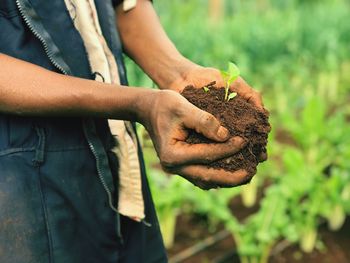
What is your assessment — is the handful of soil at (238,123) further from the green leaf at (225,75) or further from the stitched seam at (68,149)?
the stitched seam at (68,149)

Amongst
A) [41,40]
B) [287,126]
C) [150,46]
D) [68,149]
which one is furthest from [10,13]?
[287,126]

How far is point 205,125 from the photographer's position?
1181 millimetres

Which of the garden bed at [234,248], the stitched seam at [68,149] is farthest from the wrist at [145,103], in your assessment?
the garden bed at [234,248]

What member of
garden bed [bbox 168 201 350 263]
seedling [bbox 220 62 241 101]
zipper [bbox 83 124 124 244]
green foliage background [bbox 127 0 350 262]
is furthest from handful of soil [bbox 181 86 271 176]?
garden bed [bbox 168 201 350 263]

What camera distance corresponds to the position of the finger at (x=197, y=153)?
1185 millimetres

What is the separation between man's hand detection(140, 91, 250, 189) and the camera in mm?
1182

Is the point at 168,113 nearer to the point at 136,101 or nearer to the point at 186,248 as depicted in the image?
the point at 136,101

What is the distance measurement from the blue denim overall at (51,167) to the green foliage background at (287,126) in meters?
1.59

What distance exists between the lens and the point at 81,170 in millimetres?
1381

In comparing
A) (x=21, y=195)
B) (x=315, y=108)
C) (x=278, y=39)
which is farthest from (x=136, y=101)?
(x=278, y=39)

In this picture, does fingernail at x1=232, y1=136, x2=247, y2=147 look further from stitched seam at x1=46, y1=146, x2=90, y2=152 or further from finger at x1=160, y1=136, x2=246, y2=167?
stitched seam at x1=46, y1=146, x2=90, y2=152

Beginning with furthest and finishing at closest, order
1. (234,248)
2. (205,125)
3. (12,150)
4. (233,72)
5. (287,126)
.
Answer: (287,126) → (234,248) → (233,72) → (12,150) → (205,125)

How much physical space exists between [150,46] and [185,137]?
0.49 metres

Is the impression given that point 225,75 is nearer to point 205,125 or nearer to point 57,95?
point 205,125
